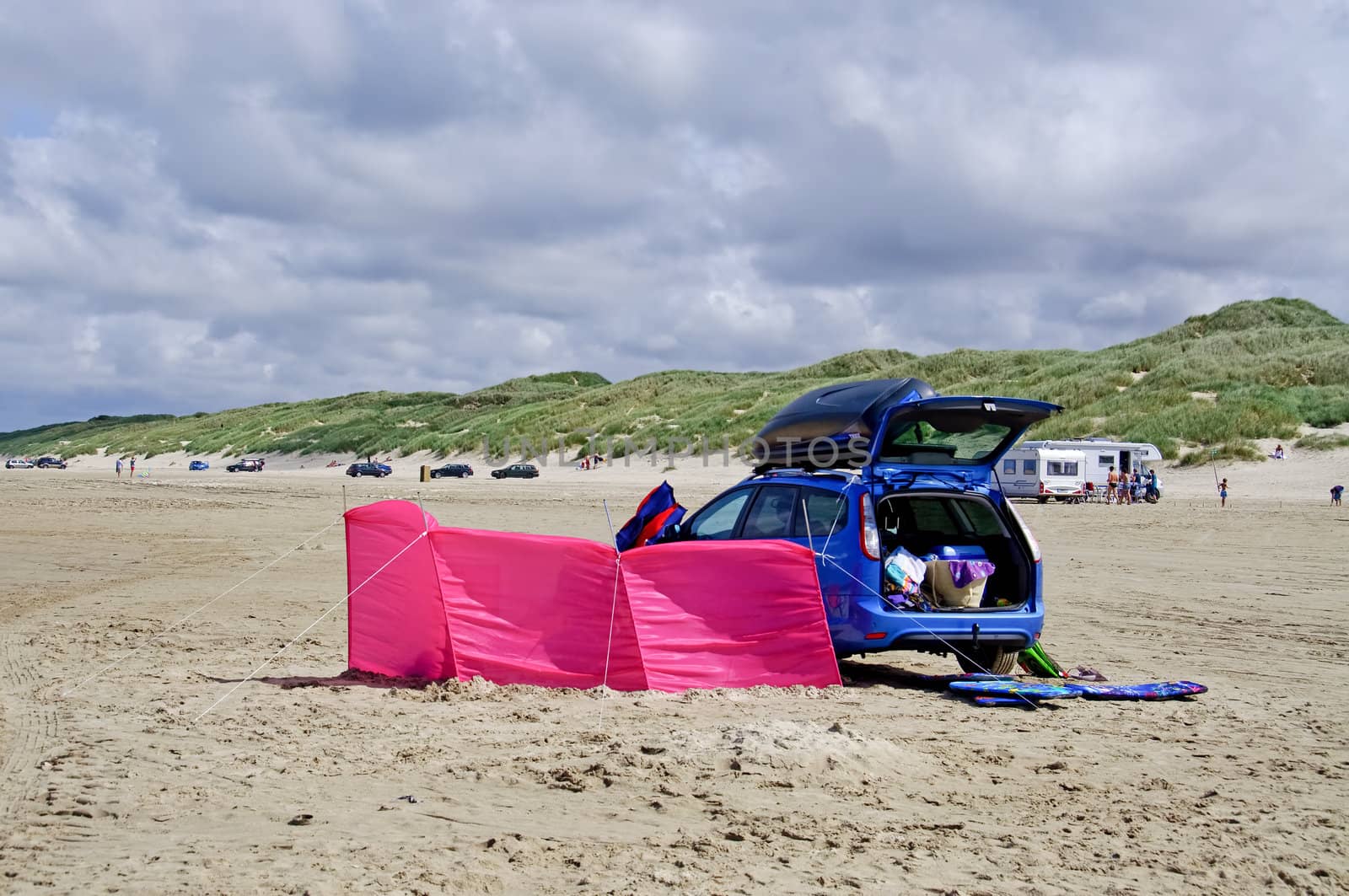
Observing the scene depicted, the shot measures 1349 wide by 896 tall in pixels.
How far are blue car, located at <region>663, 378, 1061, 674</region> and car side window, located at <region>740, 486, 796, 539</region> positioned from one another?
10 millimetres

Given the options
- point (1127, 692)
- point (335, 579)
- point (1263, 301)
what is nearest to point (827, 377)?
point (1263, 301)

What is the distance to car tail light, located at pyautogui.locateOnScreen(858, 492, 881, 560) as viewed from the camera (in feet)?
25.8

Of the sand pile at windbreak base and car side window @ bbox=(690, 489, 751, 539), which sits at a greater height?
car side window @ bbox=(690, 489, 751, 539)

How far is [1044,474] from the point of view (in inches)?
1506

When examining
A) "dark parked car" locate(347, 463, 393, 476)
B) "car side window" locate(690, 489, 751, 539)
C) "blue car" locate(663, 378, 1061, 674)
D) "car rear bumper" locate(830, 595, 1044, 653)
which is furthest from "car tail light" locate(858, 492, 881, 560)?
"dark parked car" locate(347, 463, 393, 476)

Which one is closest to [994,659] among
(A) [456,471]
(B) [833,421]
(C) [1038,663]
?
(C) [1038,663]

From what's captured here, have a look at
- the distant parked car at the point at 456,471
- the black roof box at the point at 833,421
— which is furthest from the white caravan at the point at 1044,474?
the black roof box at the point at 833,421

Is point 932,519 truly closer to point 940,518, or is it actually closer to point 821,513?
point 940,518

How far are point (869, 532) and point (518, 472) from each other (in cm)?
4770

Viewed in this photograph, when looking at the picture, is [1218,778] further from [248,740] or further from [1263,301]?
[1263,301]

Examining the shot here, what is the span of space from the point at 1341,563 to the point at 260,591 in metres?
15.8

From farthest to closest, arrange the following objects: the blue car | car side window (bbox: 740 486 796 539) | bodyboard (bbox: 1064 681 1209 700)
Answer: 1. car side window (bbox: 740 486 796 539)
2. the blue car
3. bodyboard (bbox: 1064 681 1209 700)

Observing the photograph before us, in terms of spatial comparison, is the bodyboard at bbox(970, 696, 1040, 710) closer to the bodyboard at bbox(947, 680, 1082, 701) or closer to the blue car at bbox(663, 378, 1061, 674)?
the bodyboard at bbox(947, 680, 1082, 701)

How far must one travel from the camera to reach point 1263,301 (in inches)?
3118
